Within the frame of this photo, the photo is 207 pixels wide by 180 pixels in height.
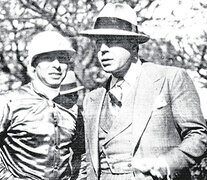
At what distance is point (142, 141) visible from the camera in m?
3.41

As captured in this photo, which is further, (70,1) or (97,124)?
(70,1)

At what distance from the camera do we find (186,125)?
3320mm

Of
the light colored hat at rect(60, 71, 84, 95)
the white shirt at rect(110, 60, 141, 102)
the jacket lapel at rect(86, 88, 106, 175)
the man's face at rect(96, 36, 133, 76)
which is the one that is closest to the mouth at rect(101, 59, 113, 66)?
the man's face at rect(96, 36, 133, 76)

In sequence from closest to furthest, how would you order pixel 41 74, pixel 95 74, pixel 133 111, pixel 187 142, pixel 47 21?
pixel 187 142 < pixel 133 111 < pixel 41 74 < pixel 95 74 < pixel 47 21

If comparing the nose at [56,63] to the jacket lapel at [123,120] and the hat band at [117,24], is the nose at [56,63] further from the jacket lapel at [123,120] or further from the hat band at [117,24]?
the jacket lapel at [123,120]

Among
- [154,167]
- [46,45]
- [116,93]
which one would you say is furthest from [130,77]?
[154,167]

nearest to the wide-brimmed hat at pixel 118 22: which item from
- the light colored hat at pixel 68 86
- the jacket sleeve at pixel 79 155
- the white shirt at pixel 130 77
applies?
the white shirt at pixel 130 77

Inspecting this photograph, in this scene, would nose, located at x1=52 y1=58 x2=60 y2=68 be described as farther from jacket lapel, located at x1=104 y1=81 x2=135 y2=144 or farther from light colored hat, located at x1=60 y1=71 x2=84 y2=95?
light colored hat, located at x1=60 y1=71 x2=84 y2=95

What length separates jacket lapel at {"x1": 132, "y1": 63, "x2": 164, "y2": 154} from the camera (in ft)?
11.2

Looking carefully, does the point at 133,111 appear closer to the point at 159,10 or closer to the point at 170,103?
the point at 170,103

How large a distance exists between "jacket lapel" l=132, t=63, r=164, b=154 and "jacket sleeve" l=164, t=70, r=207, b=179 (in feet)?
0.40

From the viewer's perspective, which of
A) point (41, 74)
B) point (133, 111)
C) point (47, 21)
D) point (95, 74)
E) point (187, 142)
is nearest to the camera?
point (187, 142)

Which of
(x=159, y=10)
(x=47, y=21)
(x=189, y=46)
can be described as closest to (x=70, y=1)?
(x=47, y=21)

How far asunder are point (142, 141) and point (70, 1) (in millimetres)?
4137
